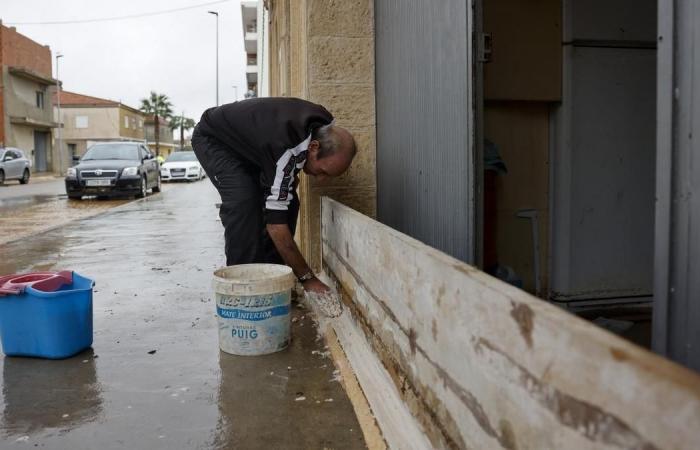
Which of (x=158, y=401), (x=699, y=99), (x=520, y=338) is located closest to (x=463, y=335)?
(x=520, y=338)

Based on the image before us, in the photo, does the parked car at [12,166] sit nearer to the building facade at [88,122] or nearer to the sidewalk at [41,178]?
the sidewalk at [41,178]

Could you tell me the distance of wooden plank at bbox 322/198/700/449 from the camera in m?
0.96

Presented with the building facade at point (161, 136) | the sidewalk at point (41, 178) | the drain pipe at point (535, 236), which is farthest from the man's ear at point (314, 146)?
the building facade at point (161, 136)

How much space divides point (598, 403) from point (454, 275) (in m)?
0.67

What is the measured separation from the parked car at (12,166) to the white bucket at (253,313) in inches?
1007

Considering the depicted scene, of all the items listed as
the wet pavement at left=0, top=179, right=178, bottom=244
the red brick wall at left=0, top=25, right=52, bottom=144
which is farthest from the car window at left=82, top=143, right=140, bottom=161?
the red brick wall at left=0, top=25, right=52, bottom=144

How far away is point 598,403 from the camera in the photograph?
1062mm

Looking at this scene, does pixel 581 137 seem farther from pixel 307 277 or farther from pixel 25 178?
pixel 25 178

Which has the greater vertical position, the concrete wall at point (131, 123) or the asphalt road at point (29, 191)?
the concrete wall at point (131, 123)

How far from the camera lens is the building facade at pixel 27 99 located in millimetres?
39781

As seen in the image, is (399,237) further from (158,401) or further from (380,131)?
(380,131)

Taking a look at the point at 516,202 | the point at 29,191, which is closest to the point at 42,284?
the point at 516,202

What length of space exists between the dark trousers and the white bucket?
1.95 feet

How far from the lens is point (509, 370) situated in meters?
1.39
